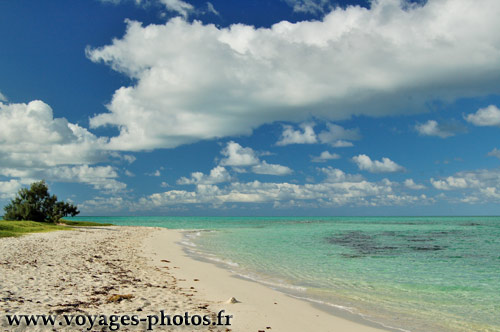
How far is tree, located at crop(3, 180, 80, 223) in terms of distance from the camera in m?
66.1

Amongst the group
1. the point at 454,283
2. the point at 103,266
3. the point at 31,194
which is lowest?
the point at 454,283

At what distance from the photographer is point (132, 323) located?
29.5 feet

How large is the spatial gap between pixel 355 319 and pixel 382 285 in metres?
7.17

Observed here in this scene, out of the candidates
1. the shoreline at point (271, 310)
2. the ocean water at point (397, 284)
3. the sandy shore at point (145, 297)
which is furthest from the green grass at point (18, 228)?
the shoreline at point (271, 310)

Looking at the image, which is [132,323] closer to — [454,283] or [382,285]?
[382,285]

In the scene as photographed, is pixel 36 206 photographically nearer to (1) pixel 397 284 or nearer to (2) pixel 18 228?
(2) pixel 18 228

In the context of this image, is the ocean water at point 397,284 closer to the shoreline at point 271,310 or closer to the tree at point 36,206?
the shoreline at point 271,310

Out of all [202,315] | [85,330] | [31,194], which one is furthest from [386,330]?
[31,194]

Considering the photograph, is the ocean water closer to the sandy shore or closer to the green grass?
the sandy shore

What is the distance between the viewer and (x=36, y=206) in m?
68.2

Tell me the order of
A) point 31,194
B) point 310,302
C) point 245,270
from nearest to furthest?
point 310,302 < point 245,270 < point 31,194

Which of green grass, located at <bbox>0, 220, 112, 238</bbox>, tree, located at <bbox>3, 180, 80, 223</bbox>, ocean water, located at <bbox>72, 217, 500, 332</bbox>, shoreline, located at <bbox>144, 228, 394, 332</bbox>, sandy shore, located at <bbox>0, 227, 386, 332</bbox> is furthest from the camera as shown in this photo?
tree, located at <bbox>3, 180, 80, 223</bbox>

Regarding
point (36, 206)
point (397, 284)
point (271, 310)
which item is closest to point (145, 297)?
point (271, 310)

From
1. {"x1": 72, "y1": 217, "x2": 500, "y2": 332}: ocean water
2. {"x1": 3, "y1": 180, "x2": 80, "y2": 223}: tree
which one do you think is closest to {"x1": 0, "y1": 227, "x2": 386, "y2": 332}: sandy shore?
{"x1": 72, "y1": 217, "x2": 500, "y2": 332}: ocean water
